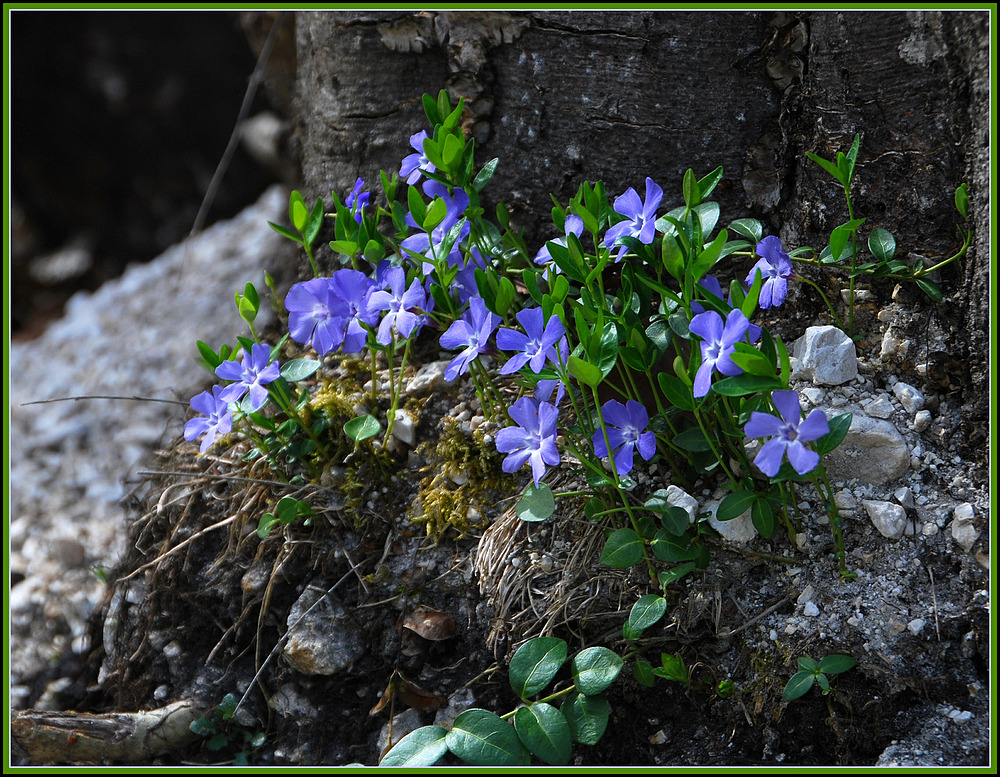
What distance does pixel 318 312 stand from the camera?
146 centimetres

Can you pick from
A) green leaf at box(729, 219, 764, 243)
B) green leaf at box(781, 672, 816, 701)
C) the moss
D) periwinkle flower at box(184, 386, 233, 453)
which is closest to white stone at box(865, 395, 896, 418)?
green leaf at box(729, 219, 764, 243)

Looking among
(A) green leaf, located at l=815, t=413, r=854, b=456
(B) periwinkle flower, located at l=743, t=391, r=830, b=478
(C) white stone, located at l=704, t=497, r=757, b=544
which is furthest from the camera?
(C) white stone, located at l=704, t=497, r=757, b=544

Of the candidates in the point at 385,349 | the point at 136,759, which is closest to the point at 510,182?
the point at 385,349

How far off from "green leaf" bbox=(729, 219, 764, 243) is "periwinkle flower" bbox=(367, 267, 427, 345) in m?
0.61

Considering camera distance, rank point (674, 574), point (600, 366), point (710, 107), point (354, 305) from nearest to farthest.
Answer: point (600, 366) < point (674, 574) < point (354, 305) < point (710, 107)

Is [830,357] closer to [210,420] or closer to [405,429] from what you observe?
[405,429]

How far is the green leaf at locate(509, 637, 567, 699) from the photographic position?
132cm

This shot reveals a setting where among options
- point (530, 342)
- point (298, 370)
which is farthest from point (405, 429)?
point (530, 342)

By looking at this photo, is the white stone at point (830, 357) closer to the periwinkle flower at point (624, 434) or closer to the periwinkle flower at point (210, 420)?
the periwinkle flower at point (624, 434)

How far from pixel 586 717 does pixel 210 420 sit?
892 millimetres

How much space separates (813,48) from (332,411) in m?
1.27

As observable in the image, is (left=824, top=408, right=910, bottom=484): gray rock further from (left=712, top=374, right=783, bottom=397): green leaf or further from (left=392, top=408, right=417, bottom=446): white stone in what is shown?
(left=392, top=408, right=417, bottom=446): white stone

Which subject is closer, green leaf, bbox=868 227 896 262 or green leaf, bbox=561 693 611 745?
green leaf, bbox=561 693 611 745

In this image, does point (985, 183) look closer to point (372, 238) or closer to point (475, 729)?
point (372, 238)
